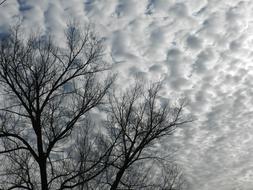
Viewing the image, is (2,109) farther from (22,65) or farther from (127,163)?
(127,163)

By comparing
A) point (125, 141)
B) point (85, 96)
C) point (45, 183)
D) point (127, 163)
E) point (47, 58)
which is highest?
point (47, 58)

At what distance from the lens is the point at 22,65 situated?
42.0ft

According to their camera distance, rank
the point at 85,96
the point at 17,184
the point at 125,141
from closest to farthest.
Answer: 1. the point at 17,184
2. the point at 85,96
3. the point at 125,141

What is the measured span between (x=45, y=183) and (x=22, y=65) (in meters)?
5.03

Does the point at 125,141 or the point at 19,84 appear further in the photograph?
the point at 125,141

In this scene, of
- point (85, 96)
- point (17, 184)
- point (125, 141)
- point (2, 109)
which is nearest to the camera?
Result: point (2, 109)

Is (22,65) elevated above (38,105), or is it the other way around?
(22,65)

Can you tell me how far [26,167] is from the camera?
14.6m

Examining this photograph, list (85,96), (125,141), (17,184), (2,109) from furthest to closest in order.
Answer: (125,141), (85,96), (17,184), (2,109)

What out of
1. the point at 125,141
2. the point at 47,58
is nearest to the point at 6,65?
the point at 47,58

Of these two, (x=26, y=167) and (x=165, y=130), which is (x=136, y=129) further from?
(x=26, y=167)

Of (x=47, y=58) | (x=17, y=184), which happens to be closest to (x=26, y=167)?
(x=17, y=184)

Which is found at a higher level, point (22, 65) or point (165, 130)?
point (22, 65)

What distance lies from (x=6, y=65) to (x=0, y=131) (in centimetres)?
271
